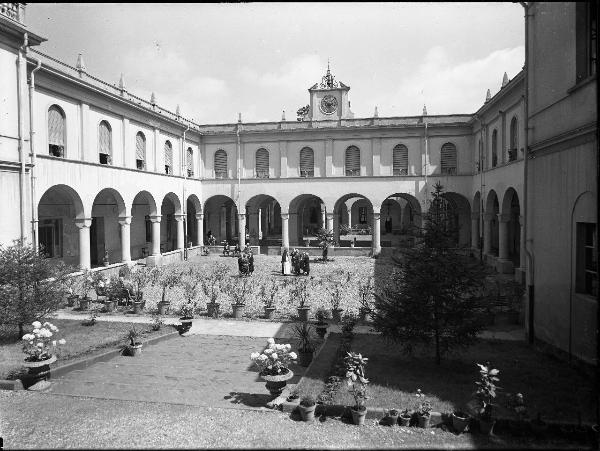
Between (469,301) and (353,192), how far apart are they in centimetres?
2104

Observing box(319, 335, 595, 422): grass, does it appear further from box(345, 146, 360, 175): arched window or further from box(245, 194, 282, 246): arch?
box(245, 194, 282, 246): arch

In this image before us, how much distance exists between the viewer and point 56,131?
60.7ft

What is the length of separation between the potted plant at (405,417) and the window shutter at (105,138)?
1974 centimetres

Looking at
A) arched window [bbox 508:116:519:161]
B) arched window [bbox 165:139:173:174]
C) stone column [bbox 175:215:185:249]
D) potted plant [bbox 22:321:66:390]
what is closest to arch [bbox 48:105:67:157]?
arched window [bbox 165:139:173:174]

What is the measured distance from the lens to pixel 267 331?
12.5 metres

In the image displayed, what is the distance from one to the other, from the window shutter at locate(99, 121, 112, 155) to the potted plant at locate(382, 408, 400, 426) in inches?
771

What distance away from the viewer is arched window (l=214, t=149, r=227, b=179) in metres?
31.2

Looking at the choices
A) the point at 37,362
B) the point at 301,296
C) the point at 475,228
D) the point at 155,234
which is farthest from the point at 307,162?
the point at 37,362

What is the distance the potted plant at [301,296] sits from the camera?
13.5m

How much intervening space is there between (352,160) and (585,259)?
21536 mm

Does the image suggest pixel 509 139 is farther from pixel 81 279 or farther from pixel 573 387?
pixel 81 279

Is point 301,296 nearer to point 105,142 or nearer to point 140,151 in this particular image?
point 105,142

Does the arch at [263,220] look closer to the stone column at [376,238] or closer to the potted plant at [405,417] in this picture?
the stone column at [376,238]

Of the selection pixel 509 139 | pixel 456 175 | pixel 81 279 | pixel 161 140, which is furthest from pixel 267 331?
pixel 456 175
